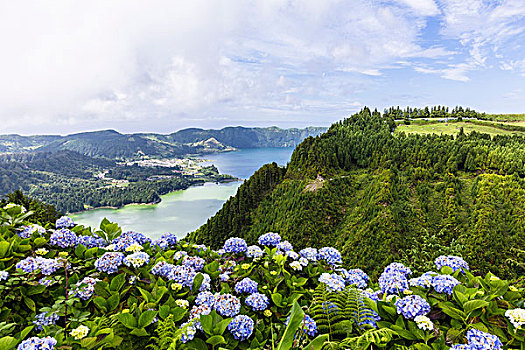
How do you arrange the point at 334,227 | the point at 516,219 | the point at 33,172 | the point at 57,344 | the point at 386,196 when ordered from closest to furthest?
1. the point at 57,344
2. the point at 516,219
3. the point at 386,196
4. the point at 334,227
5. the point at 33,172

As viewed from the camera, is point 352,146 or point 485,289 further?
point 352,146

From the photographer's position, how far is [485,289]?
2.09m

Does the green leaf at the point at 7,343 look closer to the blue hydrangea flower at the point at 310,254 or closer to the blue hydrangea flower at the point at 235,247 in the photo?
the blue hydrangea flower at the point at 235,247

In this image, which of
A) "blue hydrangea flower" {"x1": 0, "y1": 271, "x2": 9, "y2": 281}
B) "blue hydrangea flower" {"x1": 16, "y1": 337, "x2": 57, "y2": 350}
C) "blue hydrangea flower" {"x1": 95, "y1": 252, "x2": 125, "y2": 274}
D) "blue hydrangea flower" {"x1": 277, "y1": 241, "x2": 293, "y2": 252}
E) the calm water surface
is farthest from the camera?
the calm water surface

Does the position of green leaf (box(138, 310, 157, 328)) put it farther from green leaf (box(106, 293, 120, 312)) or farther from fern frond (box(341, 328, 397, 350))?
fern frond (box(341, 328, 397, 350))

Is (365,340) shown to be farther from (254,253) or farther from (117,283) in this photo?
(117,283)

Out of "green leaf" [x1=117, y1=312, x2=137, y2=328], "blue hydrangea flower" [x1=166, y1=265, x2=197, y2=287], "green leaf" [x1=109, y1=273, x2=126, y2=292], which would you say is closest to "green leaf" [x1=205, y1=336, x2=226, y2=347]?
"green leaf" [x1=117, y1=312, x2=137, y2=328]

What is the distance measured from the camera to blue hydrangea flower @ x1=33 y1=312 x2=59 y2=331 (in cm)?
178

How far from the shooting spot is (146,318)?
5.75ft

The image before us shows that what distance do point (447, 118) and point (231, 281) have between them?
8031cm

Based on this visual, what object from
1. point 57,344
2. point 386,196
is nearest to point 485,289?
point 57,344

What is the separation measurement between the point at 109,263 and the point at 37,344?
2.61ft

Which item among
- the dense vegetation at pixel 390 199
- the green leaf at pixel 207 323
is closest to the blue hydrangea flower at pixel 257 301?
the green leaf at pixel 207 323

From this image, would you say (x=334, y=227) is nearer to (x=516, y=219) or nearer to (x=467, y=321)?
(x=516, y=219)
